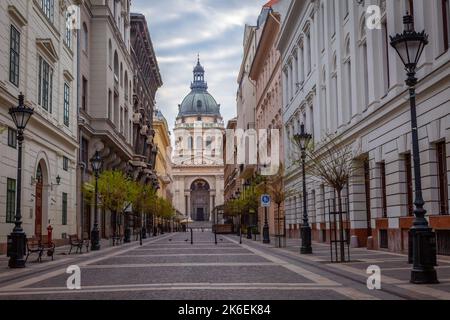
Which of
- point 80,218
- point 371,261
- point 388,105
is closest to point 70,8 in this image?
point 80,218

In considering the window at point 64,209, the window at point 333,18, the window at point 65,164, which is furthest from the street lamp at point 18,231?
the window at point 65,164

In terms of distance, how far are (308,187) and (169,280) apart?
27.8 meters

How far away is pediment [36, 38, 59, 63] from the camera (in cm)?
3238

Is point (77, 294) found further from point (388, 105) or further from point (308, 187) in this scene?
point (308, 187)

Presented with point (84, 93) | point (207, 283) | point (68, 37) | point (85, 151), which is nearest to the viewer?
point (207, 283)

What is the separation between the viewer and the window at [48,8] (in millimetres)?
33456

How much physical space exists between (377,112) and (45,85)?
16927mm

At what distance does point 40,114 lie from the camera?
3206 centimetres

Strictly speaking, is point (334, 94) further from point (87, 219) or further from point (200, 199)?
point (200, 199)

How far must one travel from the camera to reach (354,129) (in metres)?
29.3

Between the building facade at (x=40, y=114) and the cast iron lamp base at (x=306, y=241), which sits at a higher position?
the building facade at (x=40, y=114)

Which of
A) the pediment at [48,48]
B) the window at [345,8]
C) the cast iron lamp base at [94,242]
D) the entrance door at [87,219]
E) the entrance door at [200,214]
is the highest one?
the window at [345,8]

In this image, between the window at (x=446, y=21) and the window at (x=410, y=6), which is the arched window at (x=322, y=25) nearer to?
the window at (x=410, y=6)

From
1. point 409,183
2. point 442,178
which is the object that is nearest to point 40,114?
point 409,183
